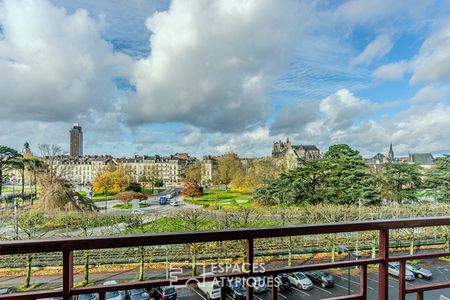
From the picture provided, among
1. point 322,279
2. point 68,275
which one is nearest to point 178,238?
point 68,275

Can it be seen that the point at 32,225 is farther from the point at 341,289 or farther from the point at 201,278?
the point at 201,278

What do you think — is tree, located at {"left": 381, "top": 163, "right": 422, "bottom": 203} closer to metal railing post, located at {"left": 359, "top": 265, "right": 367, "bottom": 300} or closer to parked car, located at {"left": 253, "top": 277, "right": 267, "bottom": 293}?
metal railing post, located at {"left": 359, "top": 265, "right": 367, "bottom": 300}

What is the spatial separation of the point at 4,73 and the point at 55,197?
7.83m

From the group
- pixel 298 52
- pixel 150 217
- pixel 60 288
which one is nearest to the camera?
pixel 60 288

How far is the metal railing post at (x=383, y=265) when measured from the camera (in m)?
1.19

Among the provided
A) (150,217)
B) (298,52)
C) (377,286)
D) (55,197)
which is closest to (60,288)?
(377,286)

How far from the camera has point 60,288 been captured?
90cm

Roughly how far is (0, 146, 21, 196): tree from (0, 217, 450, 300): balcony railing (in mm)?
24031

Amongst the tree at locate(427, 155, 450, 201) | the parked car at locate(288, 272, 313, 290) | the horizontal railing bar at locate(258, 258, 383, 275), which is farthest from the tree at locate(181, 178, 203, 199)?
the horizontal railing bar at locate(258, 258, 383, 275)

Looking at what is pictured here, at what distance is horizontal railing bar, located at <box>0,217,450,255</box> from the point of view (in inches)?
32.3

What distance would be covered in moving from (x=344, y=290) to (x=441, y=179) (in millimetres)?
17220

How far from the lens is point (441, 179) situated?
50.8 feet

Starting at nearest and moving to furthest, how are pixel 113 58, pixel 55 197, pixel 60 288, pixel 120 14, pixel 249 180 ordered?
pixel 60 288, pixel 120 14, pixel 113 58, pixel 55 197, pixel 249 180

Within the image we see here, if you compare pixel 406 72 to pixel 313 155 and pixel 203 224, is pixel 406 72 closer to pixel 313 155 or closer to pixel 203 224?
pixel 203 224
